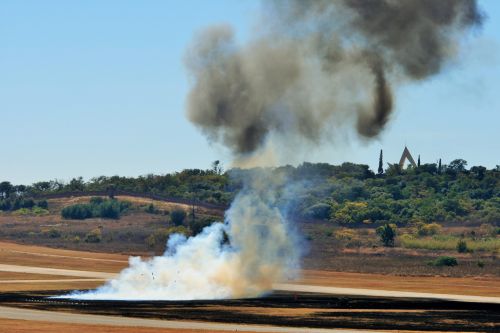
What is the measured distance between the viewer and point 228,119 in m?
103

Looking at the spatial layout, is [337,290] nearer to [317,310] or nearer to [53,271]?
[317,310]

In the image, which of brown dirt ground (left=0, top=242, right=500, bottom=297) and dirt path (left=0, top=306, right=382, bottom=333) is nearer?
dirt path (left=0, top=306, right=382, bottom=333)

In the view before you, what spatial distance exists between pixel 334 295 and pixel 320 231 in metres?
89.4

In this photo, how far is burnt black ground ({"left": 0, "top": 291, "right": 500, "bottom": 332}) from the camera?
257 ft

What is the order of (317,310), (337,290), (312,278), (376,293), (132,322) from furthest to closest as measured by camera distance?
(312,278) → (337,290) → (376,293) → (317,310) → (132,322)

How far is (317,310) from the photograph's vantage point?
8919 cm

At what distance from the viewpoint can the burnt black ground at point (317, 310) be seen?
78.2 m

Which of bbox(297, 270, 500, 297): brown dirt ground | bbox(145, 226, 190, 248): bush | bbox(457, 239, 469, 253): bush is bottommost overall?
bbox(297, 270, 500, 297): brown dirt ground

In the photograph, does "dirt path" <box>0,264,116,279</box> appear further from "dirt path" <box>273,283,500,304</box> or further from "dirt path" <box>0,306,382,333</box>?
"dirt path" <box>0,306,382,333</box>

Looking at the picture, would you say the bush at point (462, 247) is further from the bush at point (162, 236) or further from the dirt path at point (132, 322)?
the dirt path at point (132, 322)

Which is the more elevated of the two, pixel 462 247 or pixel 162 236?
pixel 162 236

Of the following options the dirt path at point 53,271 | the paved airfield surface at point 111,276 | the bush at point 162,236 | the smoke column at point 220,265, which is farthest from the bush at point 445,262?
the dirt path at point 53,271

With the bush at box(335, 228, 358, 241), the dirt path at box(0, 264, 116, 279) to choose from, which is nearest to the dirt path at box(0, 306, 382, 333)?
the dirt path at box(0, 264, 116, 279)

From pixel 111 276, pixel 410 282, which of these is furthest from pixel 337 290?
pixel 111 276
